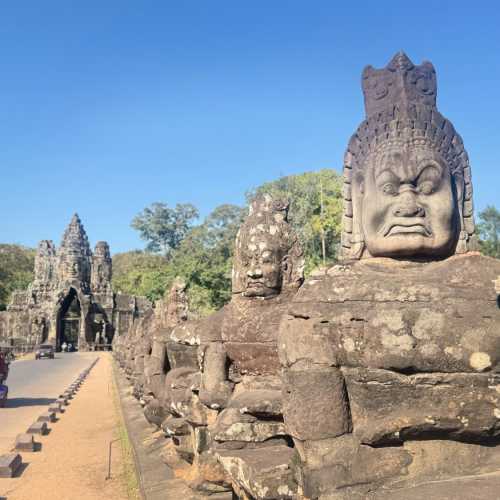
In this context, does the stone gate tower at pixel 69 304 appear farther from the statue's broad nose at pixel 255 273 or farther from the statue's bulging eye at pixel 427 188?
the statue's bulging eye at pixel 427 188

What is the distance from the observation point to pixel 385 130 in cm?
339

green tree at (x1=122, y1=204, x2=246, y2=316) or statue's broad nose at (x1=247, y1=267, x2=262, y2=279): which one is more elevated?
green tree at (x1=122, y1=204, x2=246, y2=316)

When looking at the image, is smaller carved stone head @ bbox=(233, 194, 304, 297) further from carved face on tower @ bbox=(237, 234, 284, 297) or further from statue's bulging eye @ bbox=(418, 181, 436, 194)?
statue's bulging eye @ bbox=(418, 181, 436, 194)

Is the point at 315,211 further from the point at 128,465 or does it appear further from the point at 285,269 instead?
the point at 285,269

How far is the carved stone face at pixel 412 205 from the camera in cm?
311

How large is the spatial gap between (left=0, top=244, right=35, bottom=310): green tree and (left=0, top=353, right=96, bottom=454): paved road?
130 feet

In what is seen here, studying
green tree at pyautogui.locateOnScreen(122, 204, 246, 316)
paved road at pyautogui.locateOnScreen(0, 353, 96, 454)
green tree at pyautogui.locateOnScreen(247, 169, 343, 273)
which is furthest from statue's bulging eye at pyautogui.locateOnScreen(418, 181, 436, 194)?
green tree at pyautogui.locateOnScreen(247, 169, 343, 273)

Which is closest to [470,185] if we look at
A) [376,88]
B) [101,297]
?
[376,88]

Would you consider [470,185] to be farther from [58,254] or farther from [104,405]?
[58,254]

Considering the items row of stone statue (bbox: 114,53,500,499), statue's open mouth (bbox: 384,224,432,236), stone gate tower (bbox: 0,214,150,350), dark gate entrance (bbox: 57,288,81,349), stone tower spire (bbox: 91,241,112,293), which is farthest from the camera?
stone tower spire (bbox: 91,241,112,293)

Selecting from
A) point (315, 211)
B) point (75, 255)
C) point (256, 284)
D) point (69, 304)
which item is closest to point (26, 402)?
point (256, 284)

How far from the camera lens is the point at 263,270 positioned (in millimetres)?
4535

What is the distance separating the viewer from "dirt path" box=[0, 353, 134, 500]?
251 inches

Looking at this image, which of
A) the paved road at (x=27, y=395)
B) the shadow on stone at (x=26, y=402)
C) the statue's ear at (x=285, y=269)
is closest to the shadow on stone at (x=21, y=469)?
the paved road at (x=27, y=395)
